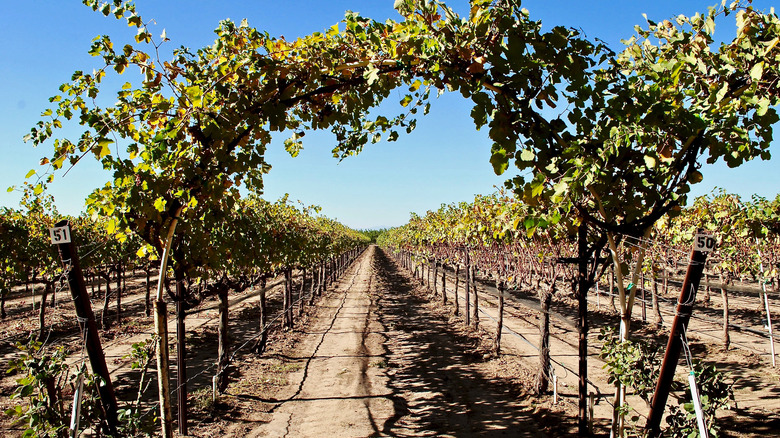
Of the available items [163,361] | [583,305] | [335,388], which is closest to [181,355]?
[163,361]

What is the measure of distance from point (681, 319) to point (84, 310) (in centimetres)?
381

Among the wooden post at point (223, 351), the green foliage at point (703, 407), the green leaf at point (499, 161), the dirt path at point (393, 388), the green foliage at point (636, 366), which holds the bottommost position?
the dirt path at point (393, 388)

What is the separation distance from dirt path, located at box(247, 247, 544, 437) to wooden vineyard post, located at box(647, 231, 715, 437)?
340cm

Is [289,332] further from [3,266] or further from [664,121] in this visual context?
[664,121]

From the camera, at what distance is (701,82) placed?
270 cm

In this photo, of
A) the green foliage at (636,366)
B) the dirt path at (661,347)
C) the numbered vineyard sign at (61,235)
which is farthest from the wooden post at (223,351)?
the green foliage at (636,366)

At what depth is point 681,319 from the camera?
2.69 meters

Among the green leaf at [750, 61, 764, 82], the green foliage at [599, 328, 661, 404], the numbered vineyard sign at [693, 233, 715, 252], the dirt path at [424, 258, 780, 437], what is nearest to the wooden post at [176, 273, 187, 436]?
the green foliage at [599, 328, 661, 404]

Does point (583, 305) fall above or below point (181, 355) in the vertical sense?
above

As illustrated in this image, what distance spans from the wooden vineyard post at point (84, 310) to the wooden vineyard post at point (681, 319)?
3525 millimetres

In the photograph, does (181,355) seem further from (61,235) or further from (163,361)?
(61,235)

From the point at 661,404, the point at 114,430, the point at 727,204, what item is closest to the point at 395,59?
the point at 661,404

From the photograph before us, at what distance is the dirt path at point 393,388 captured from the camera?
6.05 m

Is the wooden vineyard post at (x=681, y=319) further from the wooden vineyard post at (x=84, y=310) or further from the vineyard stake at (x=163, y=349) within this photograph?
the wooden vineyard post at (x=84, y=310)
